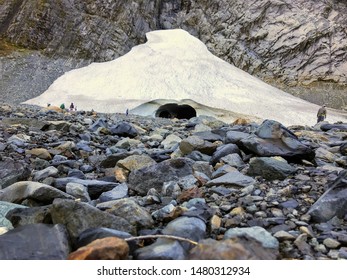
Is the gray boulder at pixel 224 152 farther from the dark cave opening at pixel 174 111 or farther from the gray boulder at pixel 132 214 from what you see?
the dark cave opening at pixel 174 111

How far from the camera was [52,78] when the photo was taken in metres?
44.4

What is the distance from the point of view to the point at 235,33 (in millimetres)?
54969

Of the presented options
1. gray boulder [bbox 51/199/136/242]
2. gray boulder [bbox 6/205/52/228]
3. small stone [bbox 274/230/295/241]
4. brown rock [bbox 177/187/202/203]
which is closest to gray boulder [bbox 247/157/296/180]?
brown rock [bbox 177/187/202/203]

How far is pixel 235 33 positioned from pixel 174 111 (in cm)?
2731

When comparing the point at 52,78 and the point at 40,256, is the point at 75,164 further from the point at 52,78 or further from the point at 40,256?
the point at 52,78

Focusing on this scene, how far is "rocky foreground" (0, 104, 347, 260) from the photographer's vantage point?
238 centimetres

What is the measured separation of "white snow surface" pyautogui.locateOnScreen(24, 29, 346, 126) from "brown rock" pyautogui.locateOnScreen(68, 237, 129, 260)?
26.0m

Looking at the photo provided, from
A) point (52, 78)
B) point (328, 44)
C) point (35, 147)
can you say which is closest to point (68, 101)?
point (52, 78)

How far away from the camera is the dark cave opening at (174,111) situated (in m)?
31.1

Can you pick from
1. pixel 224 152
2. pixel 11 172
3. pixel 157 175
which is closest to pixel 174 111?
pixel 224 152

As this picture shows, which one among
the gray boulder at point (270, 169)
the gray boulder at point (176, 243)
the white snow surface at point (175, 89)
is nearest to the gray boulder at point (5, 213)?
the gray boulder at point (176, 243)

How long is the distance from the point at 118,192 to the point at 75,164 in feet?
5.27

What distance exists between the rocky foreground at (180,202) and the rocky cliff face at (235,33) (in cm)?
4659

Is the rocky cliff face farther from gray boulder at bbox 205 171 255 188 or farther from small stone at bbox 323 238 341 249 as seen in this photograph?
small stone at bbox 323 238 341 249
